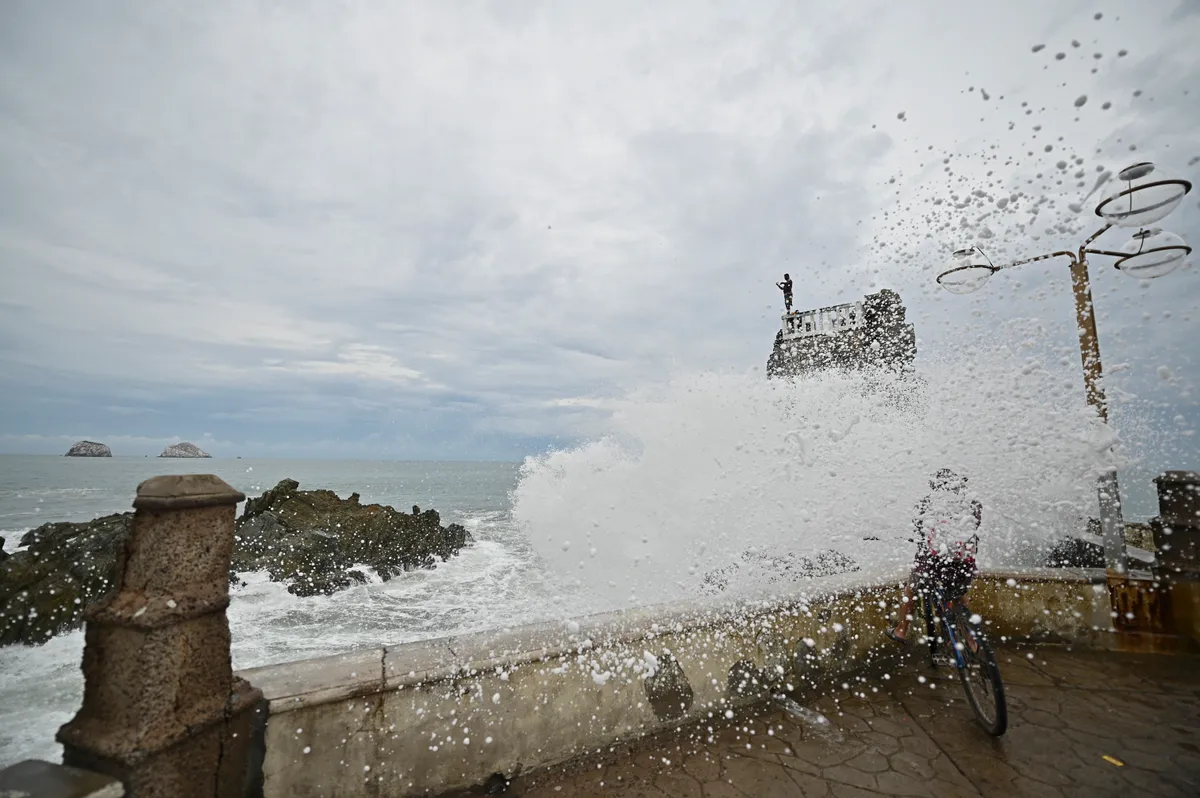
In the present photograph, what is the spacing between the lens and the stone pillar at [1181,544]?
4.81 metres

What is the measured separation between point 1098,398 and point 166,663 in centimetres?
796

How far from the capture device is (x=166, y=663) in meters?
1.97

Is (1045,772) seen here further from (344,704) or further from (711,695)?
(344,704)

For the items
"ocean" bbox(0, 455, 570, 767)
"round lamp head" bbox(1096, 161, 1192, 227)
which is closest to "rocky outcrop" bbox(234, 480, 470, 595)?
"ocean" bbox(0, 455, 570, 767)

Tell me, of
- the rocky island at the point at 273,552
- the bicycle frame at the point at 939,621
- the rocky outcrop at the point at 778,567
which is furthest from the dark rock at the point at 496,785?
the rocky island at the point at 273,552

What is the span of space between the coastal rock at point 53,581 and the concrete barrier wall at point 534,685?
8781 mm

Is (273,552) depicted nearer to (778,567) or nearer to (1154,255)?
(778,567)

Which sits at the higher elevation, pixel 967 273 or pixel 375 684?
pixel 967 273

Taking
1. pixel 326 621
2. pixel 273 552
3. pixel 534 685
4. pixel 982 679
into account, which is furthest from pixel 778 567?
pixel 273 552

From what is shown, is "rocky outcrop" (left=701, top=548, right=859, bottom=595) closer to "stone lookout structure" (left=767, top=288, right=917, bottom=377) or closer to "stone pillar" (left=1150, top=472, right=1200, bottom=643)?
"stone pillar" (left=1150, top=472, right=1200, bottom=643)

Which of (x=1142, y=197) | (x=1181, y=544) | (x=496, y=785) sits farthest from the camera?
(x=1181, y=544)

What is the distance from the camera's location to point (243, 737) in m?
2.22

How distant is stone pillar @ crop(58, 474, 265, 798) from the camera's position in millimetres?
1907

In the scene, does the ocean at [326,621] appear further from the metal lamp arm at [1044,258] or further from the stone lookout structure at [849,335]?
the stone lookout structure at [849,335]
